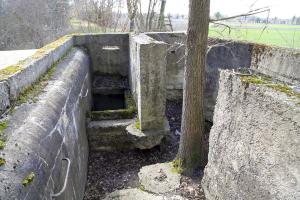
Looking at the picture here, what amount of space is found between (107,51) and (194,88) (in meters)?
5.59

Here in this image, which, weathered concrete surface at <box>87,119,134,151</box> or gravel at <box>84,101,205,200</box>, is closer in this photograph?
gravel at <box>84,101,205,200</box>

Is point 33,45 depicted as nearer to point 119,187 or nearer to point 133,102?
point 133,102

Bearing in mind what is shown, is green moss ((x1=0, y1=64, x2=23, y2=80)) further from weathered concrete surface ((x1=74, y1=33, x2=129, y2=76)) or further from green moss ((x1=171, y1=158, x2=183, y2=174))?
weathered concrete surface ((x1=74, y1=33, x2=129, y2=76))

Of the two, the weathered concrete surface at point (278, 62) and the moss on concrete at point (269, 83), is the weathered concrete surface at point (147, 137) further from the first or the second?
the moss on concrete at point (269, 83)

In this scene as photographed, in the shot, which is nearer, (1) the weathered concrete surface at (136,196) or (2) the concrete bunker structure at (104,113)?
(2) the concrete bunker structure at (104,113)

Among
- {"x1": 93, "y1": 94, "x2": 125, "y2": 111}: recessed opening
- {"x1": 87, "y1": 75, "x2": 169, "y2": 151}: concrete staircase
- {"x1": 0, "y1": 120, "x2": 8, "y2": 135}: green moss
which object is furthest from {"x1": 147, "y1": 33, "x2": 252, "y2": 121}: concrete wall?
{"x1": 0, "y1": 120, "x2": 8, "y2": 135}: green moss

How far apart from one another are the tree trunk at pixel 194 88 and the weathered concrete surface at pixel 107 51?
531cm

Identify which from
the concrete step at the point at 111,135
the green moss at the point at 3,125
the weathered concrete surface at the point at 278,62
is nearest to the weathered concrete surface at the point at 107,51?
the concrete step at the point at 111,135

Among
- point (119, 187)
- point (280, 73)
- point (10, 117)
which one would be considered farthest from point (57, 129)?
point (280, 73)

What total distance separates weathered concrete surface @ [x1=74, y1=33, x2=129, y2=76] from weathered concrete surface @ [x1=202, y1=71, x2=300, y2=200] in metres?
6.65

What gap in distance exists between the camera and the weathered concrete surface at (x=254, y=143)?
A: 2.51m

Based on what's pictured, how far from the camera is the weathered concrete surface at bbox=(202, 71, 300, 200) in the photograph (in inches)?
98.8

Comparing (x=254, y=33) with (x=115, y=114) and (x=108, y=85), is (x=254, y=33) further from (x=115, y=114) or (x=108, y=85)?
(x=115, y=114)

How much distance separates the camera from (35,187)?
250cm
